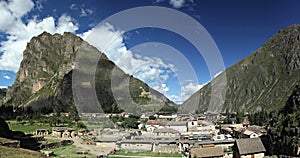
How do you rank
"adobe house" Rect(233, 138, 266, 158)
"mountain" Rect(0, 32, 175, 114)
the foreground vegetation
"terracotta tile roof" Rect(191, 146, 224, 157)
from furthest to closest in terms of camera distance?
"mountain" Rect(0, 32, 175, 114) → "terracotta tile roof" Rect(191, 146, 224, 157) → "adobe house" Rect(233, 138, 266, 158) → the foreground vegetation

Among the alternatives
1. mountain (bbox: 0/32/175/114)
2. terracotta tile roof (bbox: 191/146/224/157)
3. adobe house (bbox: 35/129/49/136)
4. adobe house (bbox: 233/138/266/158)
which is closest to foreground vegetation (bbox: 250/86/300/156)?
adobe house (bbox: 233/138/266/158)

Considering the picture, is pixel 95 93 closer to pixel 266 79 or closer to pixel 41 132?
pixel 41 132

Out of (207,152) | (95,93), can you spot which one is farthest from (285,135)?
(95,93)

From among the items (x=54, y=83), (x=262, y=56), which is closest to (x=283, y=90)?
(x=262, y=56)

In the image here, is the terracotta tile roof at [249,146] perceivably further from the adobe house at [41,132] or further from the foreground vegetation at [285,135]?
the adobe house at [41,132]

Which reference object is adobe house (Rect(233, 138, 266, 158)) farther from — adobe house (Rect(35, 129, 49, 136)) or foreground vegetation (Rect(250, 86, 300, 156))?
adobe house (Rect(35, 129, 49, 136))

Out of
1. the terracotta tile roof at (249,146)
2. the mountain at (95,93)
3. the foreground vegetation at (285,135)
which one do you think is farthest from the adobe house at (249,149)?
the mountain at (95,93)
